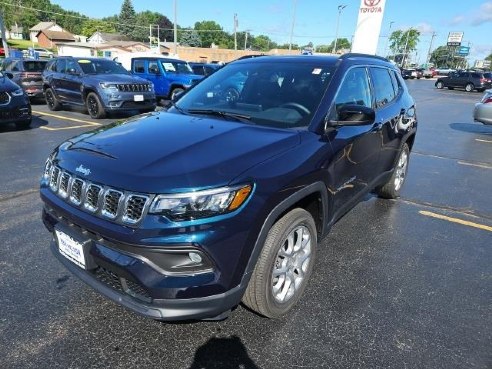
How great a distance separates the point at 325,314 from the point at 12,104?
29.7 feet

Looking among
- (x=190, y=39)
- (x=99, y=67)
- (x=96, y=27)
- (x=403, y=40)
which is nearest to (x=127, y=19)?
(x=96, y=27)

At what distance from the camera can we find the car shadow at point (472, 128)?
12941 mm

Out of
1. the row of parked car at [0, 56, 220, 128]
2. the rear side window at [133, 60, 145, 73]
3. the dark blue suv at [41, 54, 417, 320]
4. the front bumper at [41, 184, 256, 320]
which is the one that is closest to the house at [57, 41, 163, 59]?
the rear side window at [133, 60, 145, 73]

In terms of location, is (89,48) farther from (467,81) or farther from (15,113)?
(15,113)

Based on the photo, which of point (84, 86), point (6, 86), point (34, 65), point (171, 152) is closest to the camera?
point (171, 152)

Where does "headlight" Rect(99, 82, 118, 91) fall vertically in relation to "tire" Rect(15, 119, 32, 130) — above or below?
above

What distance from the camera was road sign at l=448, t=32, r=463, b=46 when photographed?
9981 centimetres

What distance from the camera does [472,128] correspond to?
13664 millimetres

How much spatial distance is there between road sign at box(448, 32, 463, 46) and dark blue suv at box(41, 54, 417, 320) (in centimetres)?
11551

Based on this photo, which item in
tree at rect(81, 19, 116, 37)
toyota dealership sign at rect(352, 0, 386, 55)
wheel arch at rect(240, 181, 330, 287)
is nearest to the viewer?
wheel arch at rect(240, 181, 330, 287)

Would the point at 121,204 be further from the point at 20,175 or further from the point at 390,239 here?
the point at 20,175

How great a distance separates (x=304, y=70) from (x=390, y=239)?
2.10 meters

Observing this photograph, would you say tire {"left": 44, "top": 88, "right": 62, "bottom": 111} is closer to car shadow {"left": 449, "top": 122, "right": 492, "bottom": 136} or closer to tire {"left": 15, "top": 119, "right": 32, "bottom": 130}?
tire {"left": 15, "top": 119, "right": 32, "bottom": 130}

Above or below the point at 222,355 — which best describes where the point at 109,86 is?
above
